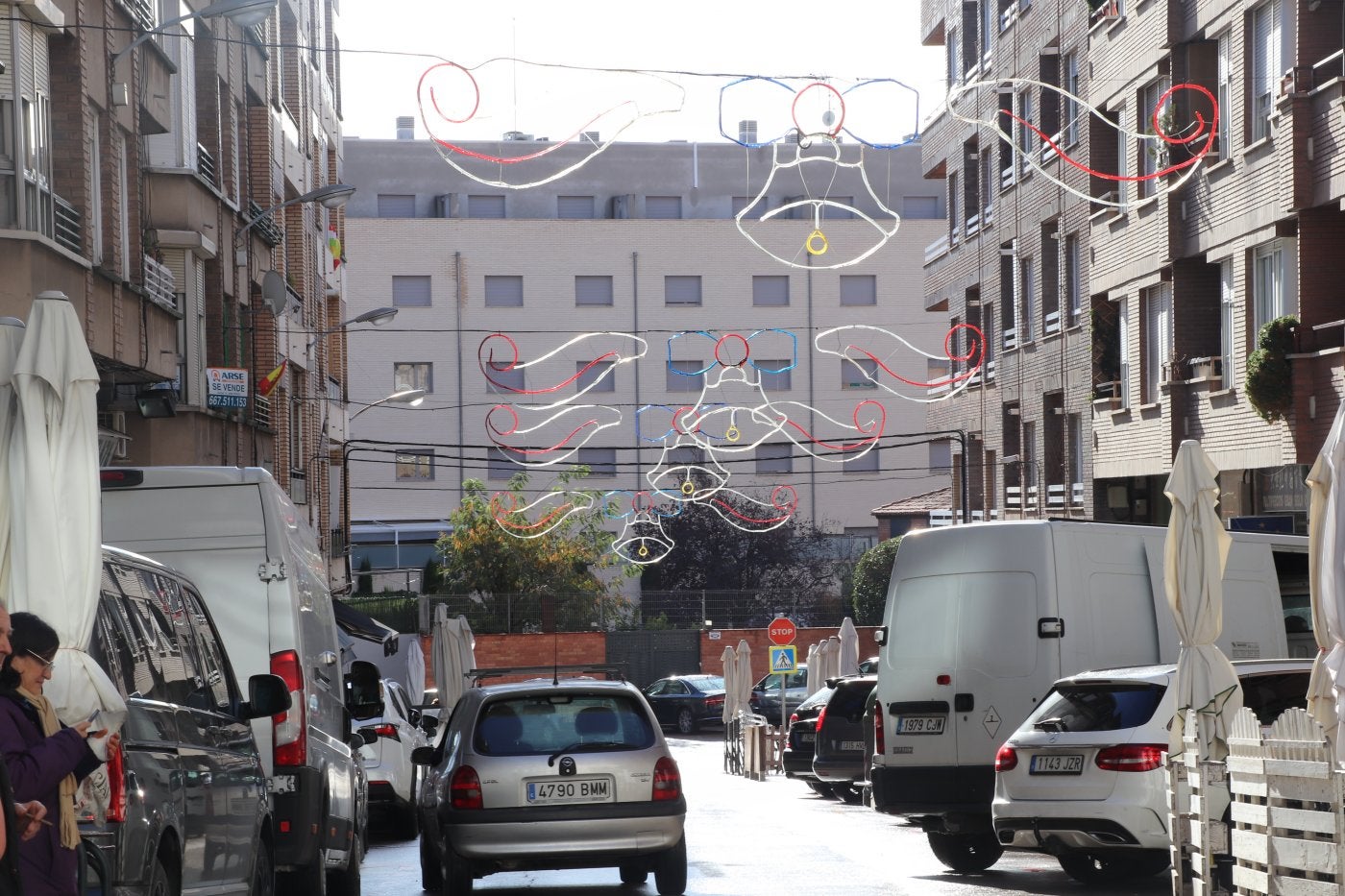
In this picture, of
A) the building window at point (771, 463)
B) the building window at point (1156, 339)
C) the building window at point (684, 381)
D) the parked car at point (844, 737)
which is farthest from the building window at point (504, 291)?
the parked car at point (844, 737)

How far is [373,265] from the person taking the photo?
7394cm

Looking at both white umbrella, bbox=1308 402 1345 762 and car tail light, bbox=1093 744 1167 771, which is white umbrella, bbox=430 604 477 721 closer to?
car tail light, bbox=1093 744 1167 771

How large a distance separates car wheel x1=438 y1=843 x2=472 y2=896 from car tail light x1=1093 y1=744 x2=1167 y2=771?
442 cm

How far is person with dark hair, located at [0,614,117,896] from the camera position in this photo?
584 centimetres

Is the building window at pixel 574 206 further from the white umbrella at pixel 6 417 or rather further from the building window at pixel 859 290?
the white umbrella at pixel 6 417

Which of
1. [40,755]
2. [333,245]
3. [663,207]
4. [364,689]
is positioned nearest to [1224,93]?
[364,689]

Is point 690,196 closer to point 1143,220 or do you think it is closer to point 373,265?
point 373,265

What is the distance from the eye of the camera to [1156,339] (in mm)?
32500

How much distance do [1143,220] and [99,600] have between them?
1050 inches

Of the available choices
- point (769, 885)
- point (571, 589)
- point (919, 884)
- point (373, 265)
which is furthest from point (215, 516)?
point (373, 265)

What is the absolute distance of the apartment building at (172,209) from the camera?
20.1 metres

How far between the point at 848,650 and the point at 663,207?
41823 millimetres

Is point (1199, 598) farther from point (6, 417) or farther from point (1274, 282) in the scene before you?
point (1274, 282)

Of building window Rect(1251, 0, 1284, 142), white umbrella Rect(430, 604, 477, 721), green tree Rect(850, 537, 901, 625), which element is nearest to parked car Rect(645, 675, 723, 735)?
green tree Rect(850, 537, 901, 625)
